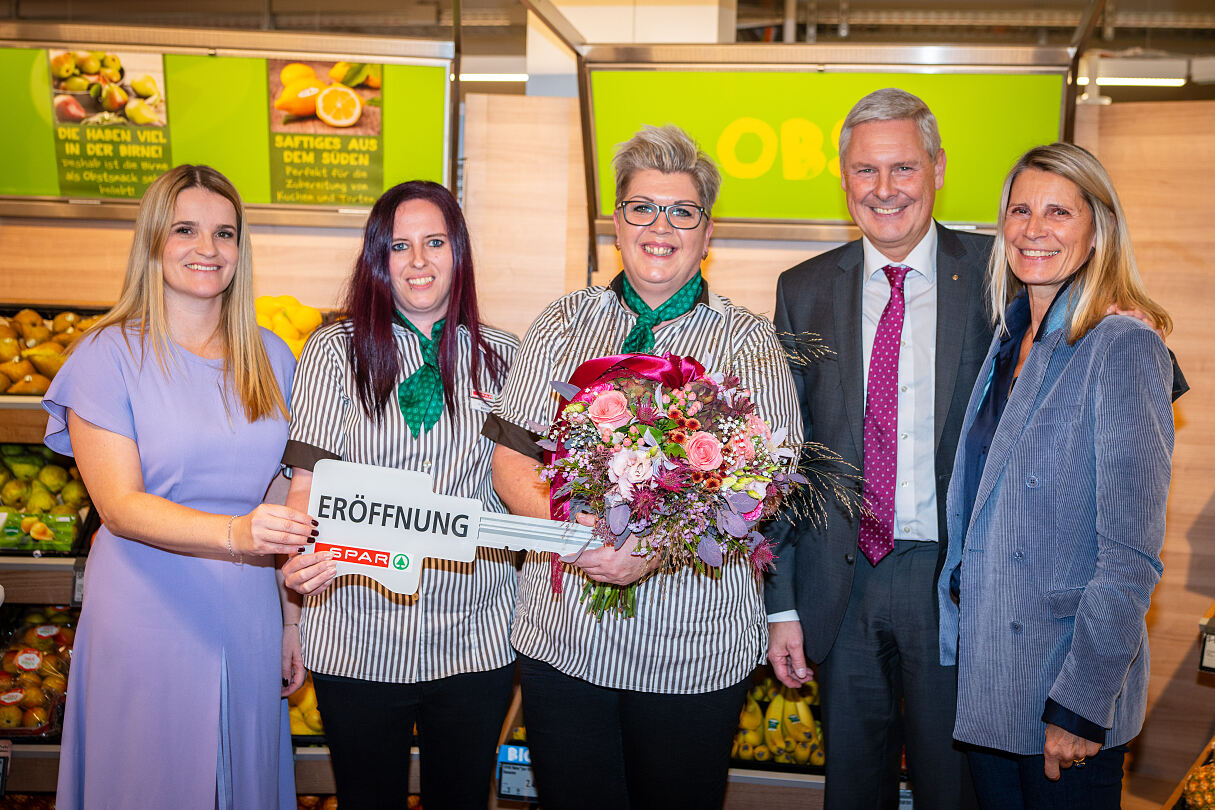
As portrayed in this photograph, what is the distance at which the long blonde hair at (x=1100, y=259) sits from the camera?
2.11 m

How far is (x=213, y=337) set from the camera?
250cm

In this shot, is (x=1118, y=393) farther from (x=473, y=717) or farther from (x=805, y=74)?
(x=805, y=74)

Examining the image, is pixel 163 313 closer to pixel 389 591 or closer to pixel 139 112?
pixel 389 591

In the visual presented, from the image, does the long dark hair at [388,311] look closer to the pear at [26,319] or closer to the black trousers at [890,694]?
the black trousers at [890,694]

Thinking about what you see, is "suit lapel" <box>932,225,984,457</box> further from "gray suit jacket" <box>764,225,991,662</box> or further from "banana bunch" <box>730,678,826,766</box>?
"banana bunch" <box>730,678,826,766</box>

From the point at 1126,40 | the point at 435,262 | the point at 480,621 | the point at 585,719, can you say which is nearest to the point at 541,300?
the point at 435,262

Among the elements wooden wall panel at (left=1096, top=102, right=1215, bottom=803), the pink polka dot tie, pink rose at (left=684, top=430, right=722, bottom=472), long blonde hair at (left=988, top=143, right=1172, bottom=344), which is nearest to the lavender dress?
pink rose at (left=684, top=430, right=722, bottom=472)

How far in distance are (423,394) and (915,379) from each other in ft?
4.05

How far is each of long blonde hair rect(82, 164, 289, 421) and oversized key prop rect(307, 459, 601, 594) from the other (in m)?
0.52

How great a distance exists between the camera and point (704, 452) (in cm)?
176

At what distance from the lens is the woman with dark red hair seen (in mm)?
2277

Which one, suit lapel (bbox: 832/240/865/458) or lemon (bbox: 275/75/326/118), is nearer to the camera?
suit lapel (bbox: 832/240/865/458)

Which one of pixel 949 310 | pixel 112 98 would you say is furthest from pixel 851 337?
pixel 112 98

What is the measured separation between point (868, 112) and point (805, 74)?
1251 mm
